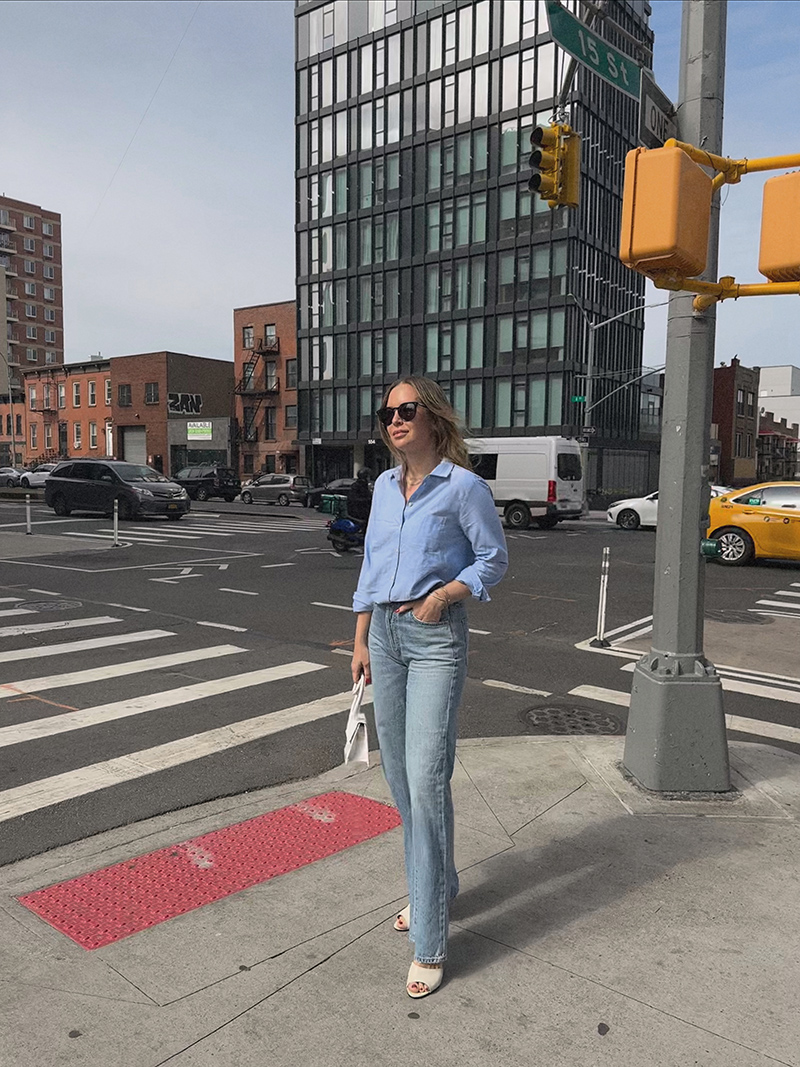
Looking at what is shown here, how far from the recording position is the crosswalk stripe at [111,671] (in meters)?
6.92

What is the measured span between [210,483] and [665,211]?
41984 millimetres

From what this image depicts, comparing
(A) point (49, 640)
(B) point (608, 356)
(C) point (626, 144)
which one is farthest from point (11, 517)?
(C) point (626, 144)

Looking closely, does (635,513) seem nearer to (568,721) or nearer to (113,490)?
(113,490)

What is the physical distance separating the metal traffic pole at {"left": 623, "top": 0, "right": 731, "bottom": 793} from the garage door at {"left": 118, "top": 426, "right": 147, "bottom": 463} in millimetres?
63569

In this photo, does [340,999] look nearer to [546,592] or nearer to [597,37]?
[597,37]

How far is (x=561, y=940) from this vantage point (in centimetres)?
311

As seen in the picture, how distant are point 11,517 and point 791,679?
26102mm

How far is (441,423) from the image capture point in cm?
305

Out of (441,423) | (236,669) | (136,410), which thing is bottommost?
(236,669)

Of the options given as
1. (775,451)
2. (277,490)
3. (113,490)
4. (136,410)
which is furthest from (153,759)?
(775,451)

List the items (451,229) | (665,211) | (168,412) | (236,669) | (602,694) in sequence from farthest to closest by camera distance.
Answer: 1. (168,412)
2. (451,229)
3. (236,669)
4. (602,694)
5. (665,211)

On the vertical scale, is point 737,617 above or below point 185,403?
below

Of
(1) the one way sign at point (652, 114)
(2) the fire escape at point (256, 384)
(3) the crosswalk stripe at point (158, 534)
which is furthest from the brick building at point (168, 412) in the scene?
(1) the one way sign at point (652, 114)

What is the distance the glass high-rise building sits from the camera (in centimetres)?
4641
